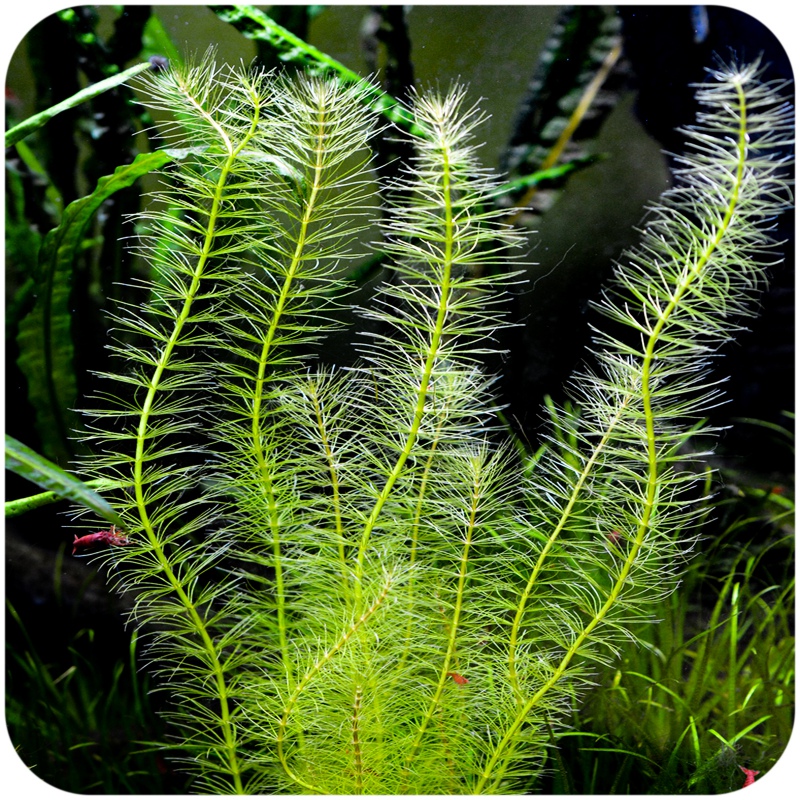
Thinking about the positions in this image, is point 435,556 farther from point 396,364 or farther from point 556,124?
point 556,124

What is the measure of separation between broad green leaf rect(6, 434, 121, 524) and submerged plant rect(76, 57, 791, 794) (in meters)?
0.11

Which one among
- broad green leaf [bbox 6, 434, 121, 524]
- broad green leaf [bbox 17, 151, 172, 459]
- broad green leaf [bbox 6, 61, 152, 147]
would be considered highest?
broad green leaf [bbox 6, 61, 152, 147]

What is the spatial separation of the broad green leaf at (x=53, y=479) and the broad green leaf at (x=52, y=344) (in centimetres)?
20

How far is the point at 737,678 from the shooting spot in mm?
1006

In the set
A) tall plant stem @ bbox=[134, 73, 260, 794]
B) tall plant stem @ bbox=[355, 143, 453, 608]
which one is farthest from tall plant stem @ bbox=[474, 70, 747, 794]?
tall plant stem @ bbox=[134, 73, 260, 794]

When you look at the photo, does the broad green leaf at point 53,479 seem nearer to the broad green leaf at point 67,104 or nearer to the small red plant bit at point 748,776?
→ the broad green leaf at point 67,104

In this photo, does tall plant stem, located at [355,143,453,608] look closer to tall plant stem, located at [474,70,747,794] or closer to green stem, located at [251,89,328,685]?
green stem, located at [251,89,328,685]

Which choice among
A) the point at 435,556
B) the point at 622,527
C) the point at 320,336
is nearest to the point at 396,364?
the point at 320,336

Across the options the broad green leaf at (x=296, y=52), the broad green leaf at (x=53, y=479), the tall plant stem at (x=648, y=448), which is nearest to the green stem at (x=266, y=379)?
the broad green leaf at (x=296, y=52)

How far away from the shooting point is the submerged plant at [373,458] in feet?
2.76

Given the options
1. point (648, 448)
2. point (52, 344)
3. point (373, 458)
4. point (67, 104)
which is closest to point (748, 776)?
point (648, 448)

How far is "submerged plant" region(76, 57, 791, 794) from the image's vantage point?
Result: 33.1 inches

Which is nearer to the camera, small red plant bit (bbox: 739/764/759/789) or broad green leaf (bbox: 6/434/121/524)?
broad green leaf (bbox: 6/434/121/524)

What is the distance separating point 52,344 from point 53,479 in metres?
0.30
